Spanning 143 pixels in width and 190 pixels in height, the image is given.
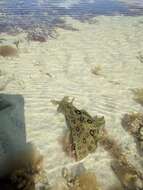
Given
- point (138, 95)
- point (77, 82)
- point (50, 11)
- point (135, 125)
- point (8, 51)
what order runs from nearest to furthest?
point (135, 125), point (138, 95), point (77, 82), point (8, 51), point (50, 11)

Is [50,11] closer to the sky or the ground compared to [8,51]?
closer to the sky

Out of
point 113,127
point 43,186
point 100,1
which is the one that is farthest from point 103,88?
point 100,1

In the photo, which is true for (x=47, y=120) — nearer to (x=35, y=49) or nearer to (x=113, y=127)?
(x=113, y=127)

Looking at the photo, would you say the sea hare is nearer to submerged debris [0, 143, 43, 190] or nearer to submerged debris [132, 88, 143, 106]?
submerged debris [132, 88, 143, 106]

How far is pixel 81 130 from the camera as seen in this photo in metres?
7.16

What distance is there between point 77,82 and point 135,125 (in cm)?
333

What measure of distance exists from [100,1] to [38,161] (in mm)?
22238

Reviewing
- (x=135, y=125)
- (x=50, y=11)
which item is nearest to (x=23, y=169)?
(x=135, y=125)

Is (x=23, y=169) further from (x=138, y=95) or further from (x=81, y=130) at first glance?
(x=138, y=95)

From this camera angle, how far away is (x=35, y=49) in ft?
42.1

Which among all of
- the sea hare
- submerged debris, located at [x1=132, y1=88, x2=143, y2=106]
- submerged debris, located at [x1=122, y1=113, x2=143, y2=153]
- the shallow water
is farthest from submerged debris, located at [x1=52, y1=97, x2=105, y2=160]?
the shallow water

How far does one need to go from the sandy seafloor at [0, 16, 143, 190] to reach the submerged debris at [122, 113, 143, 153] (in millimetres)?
186

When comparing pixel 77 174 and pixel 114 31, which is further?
pixel 114 31

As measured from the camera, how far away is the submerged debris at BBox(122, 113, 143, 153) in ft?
24.1
